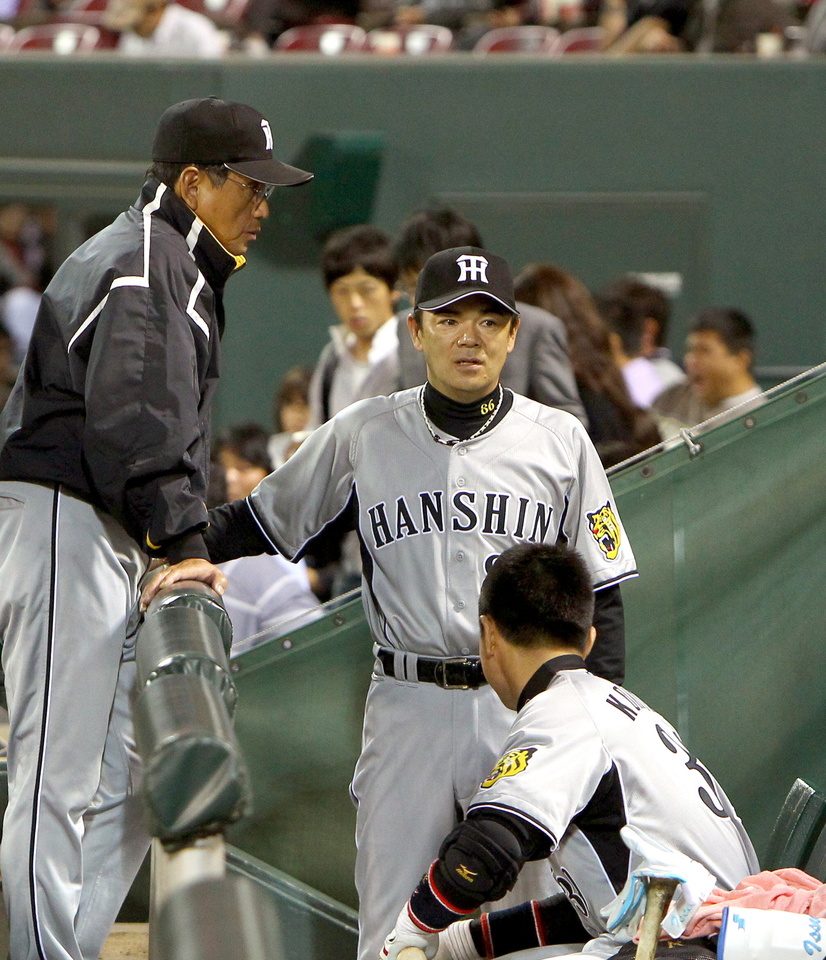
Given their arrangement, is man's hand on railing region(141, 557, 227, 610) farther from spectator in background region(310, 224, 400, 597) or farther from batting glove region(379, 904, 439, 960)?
spectator in background region(310, 224, 400, 597)

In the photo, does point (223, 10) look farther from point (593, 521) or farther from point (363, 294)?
point (593, 521)

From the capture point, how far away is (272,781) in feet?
12.4

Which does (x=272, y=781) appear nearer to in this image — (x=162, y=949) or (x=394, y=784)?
(x=394, y=784)

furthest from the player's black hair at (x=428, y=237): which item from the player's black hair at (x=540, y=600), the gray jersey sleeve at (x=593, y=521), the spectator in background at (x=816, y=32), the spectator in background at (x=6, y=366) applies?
the spectator in background at (x=816, y=32)

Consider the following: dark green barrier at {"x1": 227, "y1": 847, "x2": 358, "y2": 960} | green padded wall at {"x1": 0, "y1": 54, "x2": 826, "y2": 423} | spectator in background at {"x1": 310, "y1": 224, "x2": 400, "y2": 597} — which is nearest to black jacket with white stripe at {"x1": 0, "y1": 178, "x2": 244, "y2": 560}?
dark green barrier at {"x1": 227, "y1": 847, "x2": 358, "y2": 960}

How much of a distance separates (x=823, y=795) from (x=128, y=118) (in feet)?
20.8

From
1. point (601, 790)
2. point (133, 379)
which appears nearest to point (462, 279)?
point (133, 379)

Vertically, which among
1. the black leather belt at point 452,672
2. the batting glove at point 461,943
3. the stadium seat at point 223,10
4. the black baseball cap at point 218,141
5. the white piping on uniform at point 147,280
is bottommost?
the batting glove at point 461,943

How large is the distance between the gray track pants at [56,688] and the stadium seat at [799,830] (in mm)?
1678

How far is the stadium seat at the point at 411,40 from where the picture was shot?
9.17 metres

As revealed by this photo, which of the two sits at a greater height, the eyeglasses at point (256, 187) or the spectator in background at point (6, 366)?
the eyeglasses at point (256, 187)

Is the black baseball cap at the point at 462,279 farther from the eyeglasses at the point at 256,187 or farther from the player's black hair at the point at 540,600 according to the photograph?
the player's black hair at the point at 540,600

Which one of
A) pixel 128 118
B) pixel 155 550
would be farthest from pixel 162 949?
pixel 128 118

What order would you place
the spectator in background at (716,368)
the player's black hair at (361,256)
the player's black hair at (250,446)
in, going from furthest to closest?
the player's black hair at (250,446) < the spectator in background at (716,368) < the player's black hair at (361,256)
